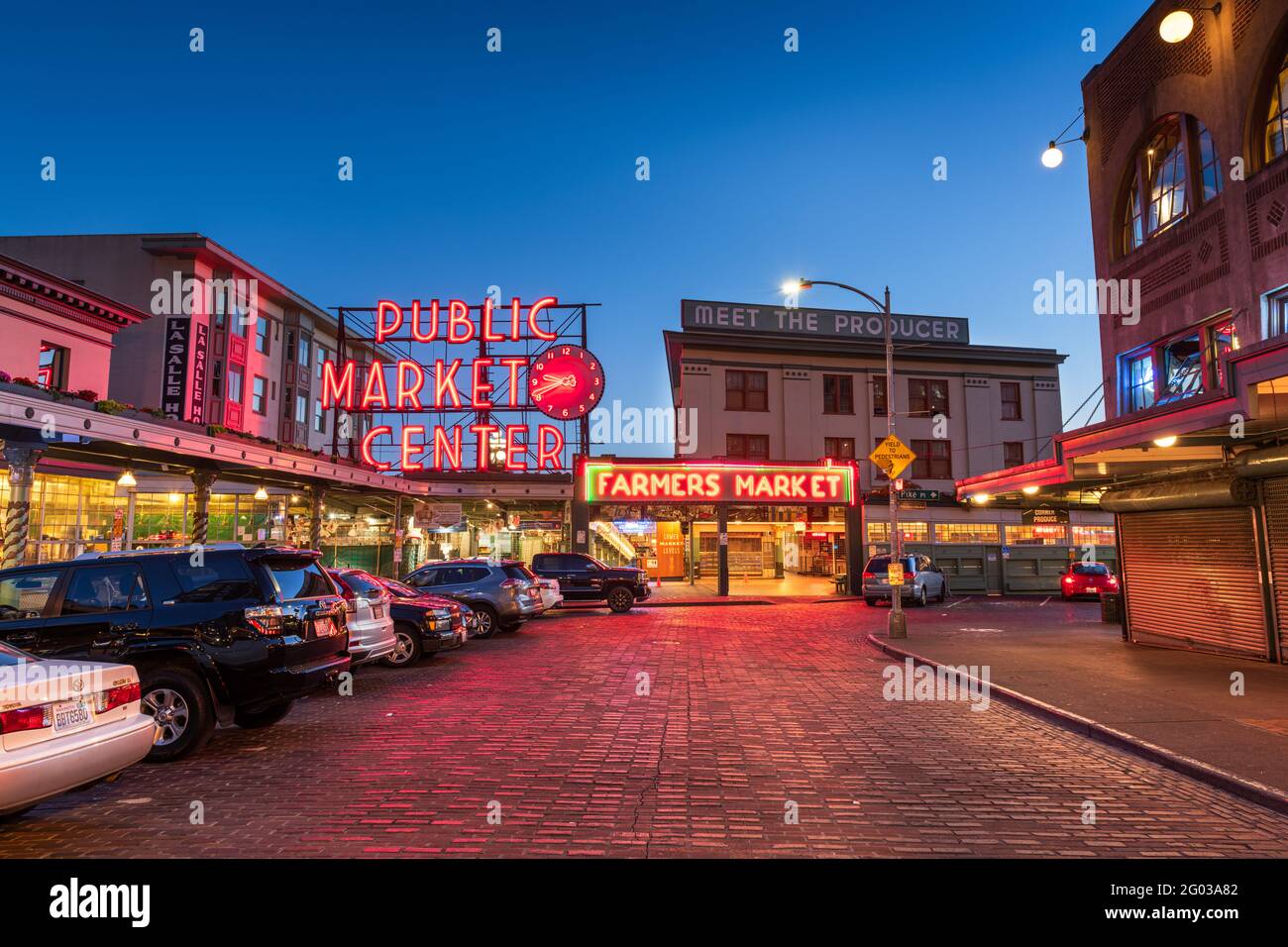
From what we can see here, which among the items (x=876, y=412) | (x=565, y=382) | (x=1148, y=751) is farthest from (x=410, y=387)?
(x=1148, y=751)

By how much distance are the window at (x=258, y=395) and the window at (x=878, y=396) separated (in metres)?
33.2

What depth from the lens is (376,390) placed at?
34156 mm

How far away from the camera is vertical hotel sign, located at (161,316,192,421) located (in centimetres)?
3175

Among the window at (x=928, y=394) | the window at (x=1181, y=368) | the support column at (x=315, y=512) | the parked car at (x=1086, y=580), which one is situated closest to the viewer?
the window at (x=1181, y=368)

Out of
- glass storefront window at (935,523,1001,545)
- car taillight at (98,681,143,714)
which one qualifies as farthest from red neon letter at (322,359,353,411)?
car taillight at (98,681,143,714)

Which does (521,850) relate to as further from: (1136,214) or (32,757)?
(1136,214)

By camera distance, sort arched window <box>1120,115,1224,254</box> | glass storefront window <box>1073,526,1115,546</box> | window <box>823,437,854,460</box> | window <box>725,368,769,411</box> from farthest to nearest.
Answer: window <box>823,437,854,460</box>
window <box>725,368,769,411</box>
glass storefront window <box>1073,526,1115,546</box>
arched window <box>1120,115,1224,254</box>

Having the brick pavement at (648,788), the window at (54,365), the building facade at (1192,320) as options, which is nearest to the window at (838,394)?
the building facade at (1192,320)

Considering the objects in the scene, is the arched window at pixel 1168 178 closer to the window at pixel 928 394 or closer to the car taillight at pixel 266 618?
the car taillight at pixel 266 618

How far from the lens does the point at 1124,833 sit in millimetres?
5023

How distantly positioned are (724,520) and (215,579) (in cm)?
2308

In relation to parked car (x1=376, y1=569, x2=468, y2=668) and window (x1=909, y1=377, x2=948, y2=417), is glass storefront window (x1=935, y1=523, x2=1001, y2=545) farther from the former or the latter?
parked car (x1=376, y1=569, x2=468, y2=668)

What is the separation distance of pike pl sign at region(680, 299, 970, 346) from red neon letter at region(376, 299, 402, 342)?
553 inches

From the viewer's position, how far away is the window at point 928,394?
38500 millimetres
